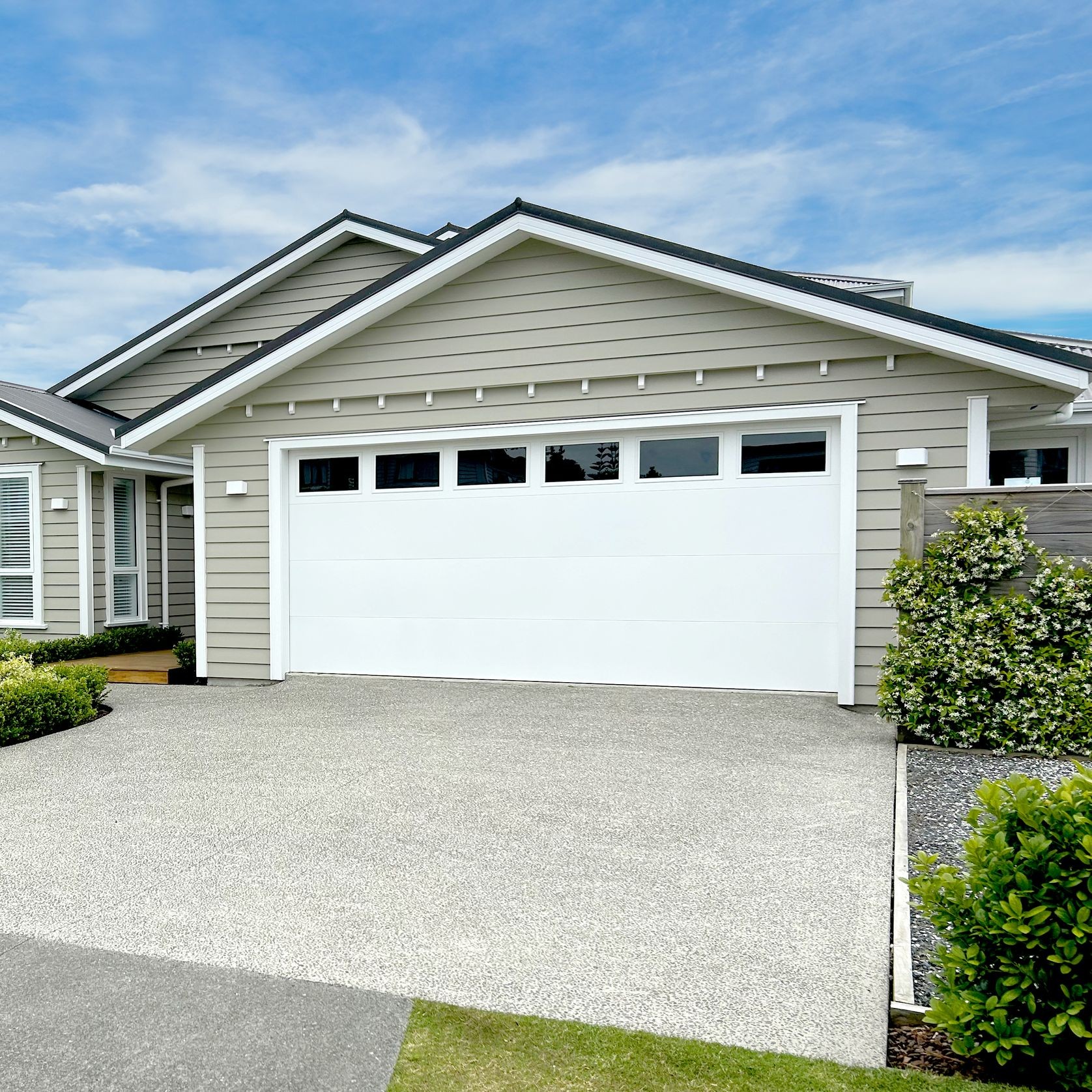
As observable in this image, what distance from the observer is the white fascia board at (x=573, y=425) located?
23.1 feet

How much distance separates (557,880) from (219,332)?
11.6 meters

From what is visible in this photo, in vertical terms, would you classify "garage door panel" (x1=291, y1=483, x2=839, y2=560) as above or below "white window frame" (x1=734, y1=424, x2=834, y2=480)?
below

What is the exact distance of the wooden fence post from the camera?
229 inches

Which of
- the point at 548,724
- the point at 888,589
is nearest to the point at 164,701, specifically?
the point at 548,724

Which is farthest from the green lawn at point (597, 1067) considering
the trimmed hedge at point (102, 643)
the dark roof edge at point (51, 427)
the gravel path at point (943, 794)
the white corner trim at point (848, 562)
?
the dark roof edge at point (51, 427)

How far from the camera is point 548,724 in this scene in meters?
6.51

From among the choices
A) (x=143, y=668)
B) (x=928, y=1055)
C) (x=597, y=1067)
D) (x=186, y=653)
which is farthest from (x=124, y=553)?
(x=928, y=1055)

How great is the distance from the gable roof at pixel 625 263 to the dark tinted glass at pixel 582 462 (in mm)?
1737

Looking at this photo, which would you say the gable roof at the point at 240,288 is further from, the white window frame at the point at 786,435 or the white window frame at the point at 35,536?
the white window frame at the point at 786,435

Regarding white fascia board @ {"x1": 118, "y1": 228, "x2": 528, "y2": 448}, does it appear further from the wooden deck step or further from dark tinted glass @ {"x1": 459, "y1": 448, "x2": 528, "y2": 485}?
the wooden deck step

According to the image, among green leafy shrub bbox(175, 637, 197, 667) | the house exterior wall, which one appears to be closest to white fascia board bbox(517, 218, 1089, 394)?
the house exterior wall

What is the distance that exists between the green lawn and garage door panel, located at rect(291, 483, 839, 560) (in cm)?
530

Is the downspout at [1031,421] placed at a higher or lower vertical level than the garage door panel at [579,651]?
higher

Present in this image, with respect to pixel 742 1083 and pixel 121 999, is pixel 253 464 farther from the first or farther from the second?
pixel 742 1083
